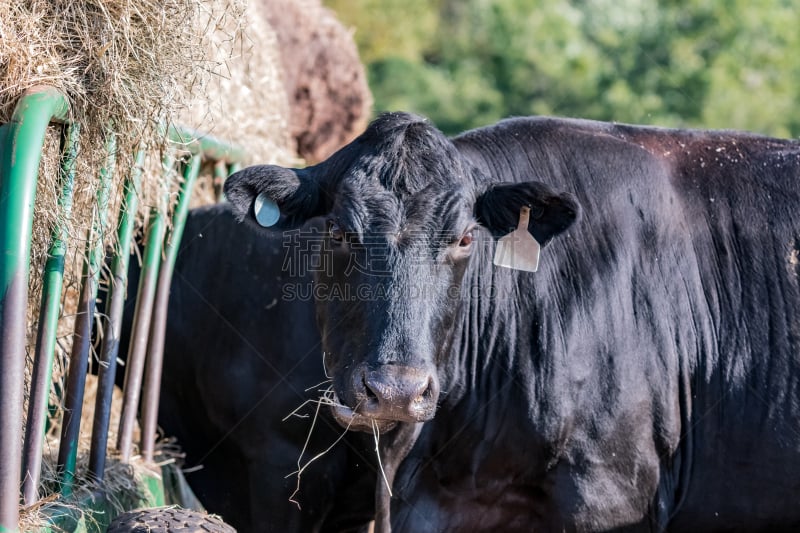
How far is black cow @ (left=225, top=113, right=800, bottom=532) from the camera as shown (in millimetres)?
3885

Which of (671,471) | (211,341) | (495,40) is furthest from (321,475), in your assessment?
(495,40)

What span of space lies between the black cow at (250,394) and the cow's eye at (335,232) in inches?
15.2

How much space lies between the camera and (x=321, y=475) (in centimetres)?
457

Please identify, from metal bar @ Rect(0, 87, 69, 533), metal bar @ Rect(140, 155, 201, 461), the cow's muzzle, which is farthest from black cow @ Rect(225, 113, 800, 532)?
metal bar @ Rect(0, 87, 69, 533)

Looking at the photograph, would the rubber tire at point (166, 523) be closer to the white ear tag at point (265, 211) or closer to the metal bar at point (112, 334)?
the metal bar at point (112, 334)

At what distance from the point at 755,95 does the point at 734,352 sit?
17096mm

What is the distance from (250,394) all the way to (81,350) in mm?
1201

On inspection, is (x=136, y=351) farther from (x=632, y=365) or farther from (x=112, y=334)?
(x=632, y=365)

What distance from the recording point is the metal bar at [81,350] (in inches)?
142

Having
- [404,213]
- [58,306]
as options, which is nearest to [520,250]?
[404,213]

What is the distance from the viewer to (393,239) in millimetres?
3709

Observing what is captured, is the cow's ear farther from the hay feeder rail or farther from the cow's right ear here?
the hay feeder rail

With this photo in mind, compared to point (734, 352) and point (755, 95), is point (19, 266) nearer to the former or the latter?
point (734, 352)

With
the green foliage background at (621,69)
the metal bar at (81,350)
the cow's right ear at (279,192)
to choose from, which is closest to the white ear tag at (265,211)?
the cow's right ear at (279,192)
